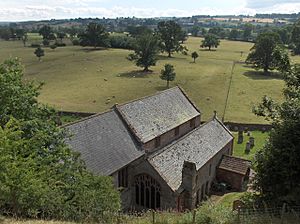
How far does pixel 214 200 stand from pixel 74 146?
15865 mm

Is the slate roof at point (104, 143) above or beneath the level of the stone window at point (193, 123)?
above

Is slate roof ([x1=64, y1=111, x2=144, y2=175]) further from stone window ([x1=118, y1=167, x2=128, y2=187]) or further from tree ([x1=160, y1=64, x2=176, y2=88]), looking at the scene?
tree ([x1=160, y1=64, x2=176, y2=88])

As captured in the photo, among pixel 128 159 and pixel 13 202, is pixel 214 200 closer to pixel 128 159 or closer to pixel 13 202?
pixel 128 159

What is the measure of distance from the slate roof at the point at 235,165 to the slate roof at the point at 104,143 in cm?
1104

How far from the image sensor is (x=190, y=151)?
35031 millimetres

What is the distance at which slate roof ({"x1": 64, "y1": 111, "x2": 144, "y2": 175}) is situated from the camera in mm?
28225

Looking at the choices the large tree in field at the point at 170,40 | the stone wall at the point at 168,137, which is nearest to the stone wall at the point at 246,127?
the stone wall at the point at 168,137

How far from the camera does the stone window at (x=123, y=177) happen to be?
30.6 m

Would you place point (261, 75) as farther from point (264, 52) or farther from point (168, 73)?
point (168, 73)

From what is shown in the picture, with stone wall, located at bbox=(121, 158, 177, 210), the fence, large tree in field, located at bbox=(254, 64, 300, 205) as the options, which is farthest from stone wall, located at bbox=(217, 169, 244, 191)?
the fence

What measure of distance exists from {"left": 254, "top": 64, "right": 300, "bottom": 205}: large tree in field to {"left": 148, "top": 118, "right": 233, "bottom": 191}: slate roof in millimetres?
10930

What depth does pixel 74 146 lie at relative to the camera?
27984 millimetres

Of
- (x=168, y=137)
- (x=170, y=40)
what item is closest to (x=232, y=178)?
(x=168, y=137)

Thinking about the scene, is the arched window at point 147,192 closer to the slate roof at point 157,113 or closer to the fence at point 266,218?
the slate roof at point 157,113
